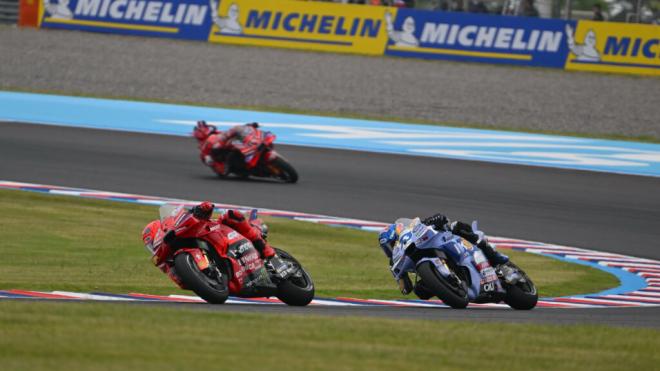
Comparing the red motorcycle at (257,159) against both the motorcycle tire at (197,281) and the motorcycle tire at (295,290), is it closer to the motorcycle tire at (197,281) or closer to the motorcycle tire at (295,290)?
the motorcycle tire at (295,290)

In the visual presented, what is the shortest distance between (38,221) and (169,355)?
8.90 m

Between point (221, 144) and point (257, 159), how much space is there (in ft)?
1.91

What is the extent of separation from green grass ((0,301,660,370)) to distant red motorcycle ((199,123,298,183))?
10.5 meters

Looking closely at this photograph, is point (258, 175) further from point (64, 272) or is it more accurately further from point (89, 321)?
point (89, 321)

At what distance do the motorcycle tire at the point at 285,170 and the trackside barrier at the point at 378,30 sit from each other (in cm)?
1411

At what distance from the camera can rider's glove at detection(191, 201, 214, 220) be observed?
9934 millimetres

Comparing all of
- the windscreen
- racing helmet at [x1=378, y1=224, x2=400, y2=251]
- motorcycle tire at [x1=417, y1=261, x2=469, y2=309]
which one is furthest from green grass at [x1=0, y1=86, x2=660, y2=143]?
the windscreen

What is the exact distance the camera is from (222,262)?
33.0ft

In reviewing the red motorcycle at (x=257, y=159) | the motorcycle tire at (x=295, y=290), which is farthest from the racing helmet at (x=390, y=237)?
the red motorcycle at (x=257, y=159)

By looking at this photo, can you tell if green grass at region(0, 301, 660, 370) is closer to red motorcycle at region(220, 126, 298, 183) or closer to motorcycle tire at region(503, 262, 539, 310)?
motorcycle tire at region(503, 262, 539, 310)

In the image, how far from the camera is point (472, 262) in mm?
10492

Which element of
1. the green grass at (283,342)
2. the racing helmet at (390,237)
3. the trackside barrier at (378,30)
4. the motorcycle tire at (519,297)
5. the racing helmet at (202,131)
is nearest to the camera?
the green grass at (283,342)

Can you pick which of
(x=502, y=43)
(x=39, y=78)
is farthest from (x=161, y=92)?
(x=502, y=43)

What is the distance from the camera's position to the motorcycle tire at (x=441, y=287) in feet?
33.8
